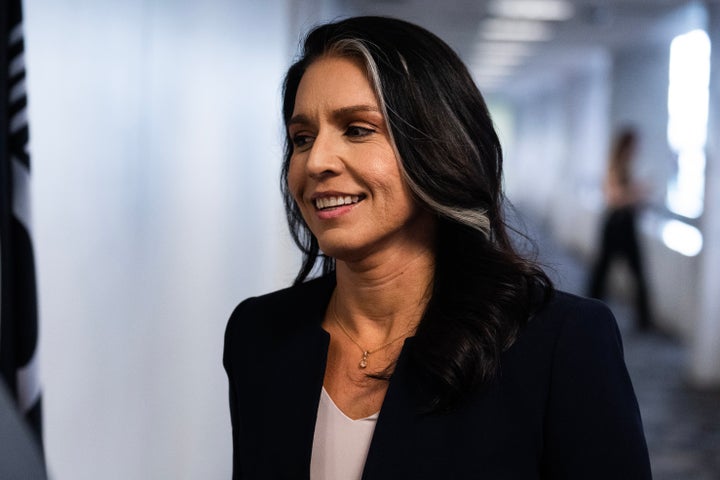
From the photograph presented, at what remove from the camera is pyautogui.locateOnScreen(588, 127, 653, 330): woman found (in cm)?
732

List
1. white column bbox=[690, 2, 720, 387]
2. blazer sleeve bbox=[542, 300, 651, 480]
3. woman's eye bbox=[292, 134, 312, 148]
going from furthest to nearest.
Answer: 1. white column bbox=[690, 2, 720, 387]
2. woman's eye bbox=[292, 134, 312, 148]
3. blazer sleeve bbox=[542, 300, 651, 480]

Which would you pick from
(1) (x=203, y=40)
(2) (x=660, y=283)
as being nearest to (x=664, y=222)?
(2) (x=660, y=283)

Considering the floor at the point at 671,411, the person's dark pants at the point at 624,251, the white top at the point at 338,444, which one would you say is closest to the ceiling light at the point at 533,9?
the person's dark pants at the point at 624,251

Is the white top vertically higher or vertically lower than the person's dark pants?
higher

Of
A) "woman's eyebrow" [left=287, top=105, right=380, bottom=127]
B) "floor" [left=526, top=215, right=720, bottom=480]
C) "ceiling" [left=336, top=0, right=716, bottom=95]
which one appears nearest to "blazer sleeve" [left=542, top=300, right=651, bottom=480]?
"woman's eyebrow" [left=287, top=105, right=380, bottom=127]

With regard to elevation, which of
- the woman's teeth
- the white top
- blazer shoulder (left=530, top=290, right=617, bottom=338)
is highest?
the woman's teeth

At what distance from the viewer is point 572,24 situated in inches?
310

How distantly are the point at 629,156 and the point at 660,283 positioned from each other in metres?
1.29

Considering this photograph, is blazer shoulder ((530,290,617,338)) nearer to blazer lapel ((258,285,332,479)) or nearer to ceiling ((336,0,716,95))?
blazer lapel ((258,285,332,479))

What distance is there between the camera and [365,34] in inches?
52.2

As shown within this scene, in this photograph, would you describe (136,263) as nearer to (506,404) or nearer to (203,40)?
(203,40)

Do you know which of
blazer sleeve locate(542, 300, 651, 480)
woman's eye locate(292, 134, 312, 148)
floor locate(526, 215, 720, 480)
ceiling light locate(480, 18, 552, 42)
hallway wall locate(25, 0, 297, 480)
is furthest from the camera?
ceiling light locate(480, 18, 552, 42)

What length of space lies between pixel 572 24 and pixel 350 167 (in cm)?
715

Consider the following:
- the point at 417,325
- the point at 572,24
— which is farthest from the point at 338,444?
the point at 572,24
